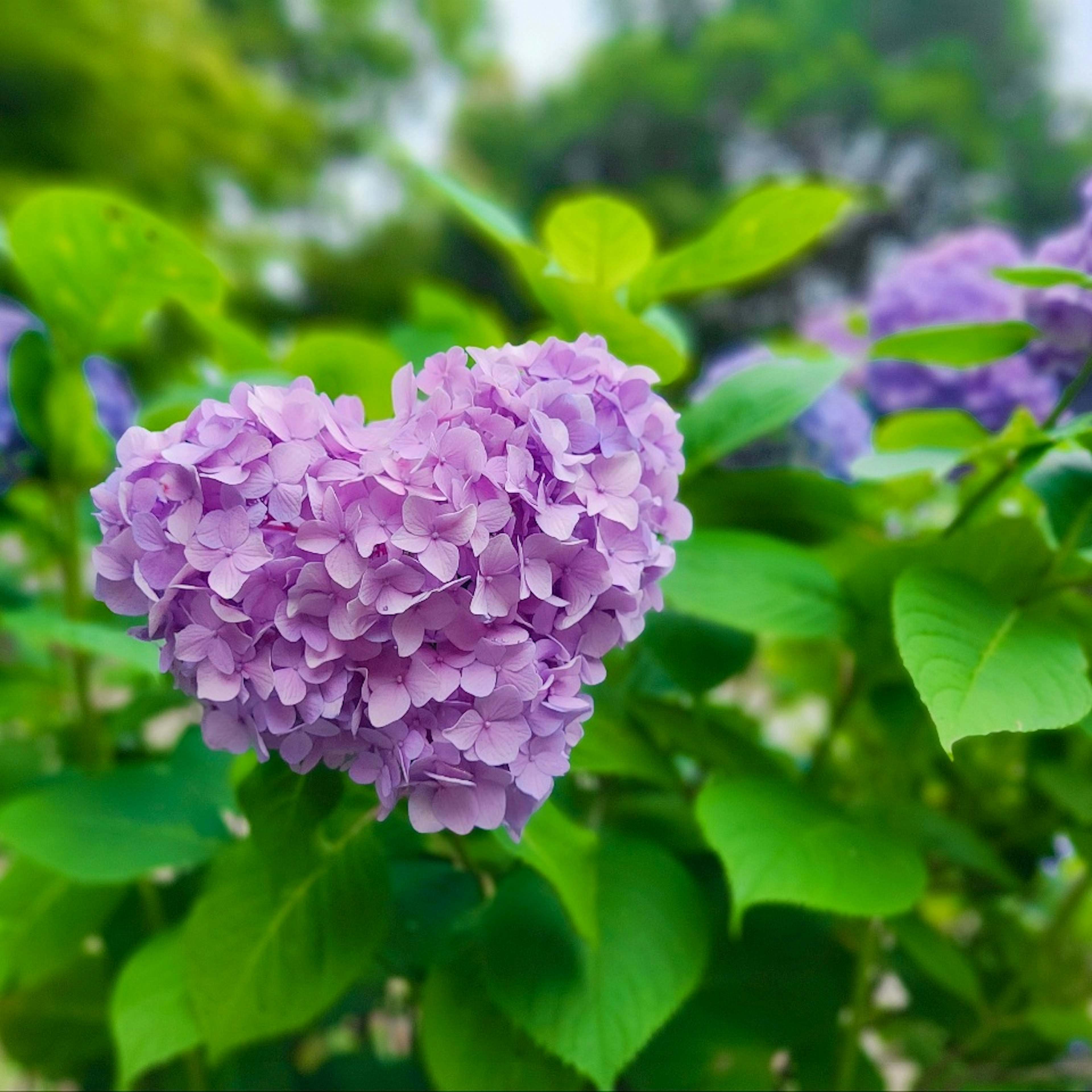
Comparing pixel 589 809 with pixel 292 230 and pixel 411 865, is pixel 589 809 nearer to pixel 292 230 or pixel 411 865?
pixel 411 865

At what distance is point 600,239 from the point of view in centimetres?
54

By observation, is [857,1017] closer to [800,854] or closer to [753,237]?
[800,854]

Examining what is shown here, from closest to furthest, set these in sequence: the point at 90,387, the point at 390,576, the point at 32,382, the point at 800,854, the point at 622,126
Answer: the point at 390,576 → the point at 800,854 → the point at 32,382 → the point at 90,387 → the point at 622,126

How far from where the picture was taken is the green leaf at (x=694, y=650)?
0.54 meters

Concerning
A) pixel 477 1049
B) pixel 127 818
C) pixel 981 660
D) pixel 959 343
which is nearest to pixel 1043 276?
pixel 959 343

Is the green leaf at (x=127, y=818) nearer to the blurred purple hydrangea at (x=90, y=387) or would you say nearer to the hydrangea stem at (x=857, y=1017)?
the blurred purple hydrangea at (x=90, y=387)

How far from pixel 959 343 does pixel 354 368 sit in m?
0.31

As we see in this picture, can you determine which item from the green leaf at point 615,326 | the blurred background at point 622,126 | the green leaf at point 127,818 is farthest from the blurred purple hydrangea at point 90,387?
the blurred background at point 622,126

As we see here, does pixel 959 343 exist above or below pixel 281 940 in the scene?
above

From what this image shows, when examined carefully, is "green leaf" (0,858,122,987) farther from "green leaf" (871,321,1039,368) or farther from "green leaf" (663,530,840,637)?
"green leaf" (871,321,1039,368)

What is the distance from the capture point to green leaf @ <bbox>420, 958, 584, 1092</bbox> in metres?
0.44

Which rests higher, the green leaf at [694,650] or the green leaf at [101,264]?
the green leaf at [101,264]

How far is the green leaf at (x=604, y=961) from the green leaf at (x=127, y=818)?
18cm

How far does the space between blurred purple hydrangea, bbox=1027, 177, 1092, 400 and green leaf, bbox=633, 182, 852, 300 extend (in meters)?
0.12
